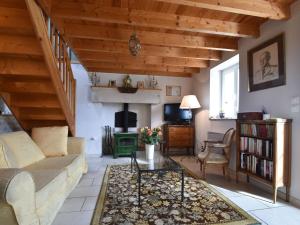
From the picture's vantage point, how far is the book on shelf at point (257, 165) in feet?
8.11

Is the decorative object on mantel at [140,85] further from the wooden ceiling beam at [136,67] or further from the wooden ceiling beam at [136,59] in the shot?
the wooden ceiling beam at [136,59]

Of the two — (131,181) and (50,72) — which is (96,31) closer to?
(50,72)

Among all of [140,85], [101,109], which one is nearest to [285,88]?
[140,85]

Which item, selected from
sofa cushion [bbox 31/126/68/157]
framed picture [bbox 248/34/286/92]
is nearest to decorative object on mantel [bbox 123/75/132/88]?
sofa cushion [bbox 31/126/68/157]

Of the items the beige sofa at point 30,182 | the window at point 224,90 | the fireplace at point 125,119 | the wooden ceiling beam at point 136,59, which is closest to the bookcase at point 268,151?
the window at point 224,90

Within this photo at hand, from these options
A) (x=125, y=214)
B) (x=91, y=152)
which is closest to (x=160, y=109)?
(x=91, y=152)

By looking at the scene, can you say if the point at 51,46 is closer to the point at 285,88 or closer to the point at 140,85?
the point at 285,88

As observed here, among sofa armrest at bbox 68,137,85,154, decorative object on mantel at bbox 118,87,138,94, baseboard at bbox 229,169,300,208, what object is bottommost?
baseboard at bbox 229,169,300,208

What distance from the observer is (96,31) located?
3.00m

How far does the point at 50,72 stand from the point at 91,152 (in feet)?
10.0

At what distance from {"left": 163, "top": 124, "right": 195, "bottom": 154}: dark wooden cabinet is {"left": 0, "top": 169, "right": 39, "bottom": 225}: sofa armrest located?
13.2 ft

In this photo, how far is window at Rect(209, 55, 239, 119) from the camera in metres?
4.05

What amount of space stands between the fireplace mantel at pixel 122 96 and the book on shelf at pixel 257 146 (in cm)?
288

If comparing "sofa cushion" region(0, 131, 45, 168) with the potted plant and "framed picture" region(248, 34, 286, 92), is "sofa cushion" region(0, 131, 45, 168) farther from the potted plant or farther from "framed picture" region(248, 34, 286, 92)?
"framed picture" region(248, 34, 286, 92)
